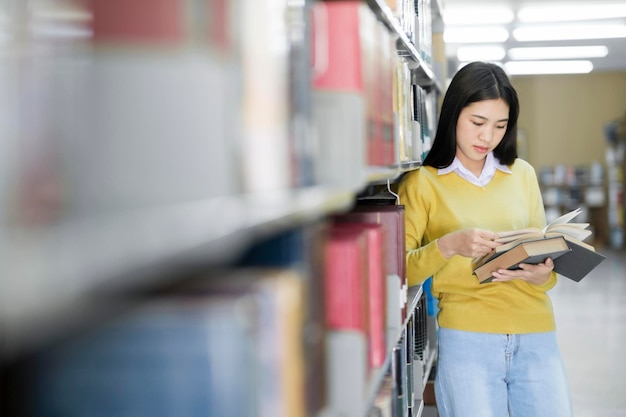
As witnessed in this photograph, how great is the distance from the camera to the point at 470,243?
82.8 inches

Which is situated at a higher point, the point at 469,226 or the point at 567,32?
the point at 567,32

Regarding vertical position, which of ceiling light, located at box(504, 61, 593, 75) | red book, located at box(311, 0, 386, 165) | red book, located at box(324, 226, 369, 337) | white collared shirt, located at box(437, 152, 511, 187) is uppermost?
ceiling light, located at box(504, 61, 593, 75)

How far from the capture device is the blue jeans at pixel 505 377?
2.22 m

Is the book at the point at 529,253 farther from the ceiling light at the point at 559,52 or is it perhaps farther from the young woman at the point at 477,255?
the ceiling light at the point at 559,52

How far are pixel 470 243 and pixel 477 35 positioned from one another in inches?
327

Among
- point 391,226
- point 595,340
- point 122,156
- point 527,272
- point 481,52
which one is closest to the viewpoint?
point 122,156

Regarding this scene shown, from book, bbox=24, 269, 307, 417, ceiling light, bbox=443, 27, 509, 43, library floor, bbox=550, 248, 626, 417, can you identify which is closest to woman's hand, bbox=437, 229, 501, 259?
book, bbox=24, 269, 307, 417

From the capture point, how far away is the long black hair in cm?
233

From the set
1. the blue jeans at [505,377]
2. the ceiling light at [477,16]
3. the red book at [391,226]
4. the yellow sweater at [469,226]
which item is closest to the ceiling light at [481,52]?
the ceiling light at [477,16]

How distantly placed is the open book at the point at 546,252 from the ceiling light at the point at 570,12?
22.6ft

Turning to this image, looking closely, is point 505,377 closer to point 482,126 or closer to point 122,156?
point 482,126

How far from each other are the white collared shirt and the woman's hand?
33 centimetres

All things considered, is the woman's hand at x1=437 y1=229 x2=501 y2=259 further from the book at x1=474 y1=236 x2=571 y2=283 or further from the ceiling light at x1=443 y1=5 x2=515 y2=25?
the ceiling light at x1=443 y1=5 x2=515 y2=25

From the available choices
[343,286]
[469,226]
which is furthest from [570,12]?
[343,286]
